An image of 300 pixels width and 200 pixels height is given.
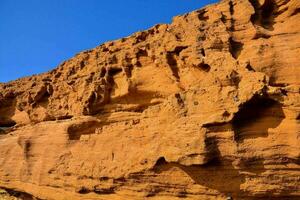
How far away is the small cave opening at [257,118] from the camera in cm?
885

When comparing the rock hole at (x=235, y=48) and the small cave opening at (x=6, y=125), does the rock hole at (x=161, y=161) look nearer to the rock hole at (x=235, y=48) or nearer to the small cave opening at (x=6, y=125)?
the rock hole at (x=235, y=48)

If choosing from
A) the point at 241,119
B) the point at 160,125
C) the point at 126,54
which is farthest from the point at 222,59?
the point at 126,54

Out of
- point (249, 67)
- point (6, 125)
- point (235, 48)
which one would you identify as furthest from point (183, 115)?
point (6, 125)

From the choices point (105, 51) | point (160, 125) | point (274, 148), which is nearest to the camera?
point (274, 148)

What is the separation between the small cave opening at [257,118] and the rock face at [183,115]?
0.03 meters

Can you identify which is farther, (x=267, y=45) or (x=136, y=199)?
(x=136, y=199)

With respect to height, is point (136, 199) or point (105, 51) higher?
point (105, 51)

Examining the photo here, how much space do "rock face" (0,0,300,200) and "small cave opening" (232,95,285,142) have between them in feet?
0.08

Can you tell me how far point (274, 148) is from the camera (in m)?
8.61

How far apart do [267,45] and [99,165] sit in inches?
257

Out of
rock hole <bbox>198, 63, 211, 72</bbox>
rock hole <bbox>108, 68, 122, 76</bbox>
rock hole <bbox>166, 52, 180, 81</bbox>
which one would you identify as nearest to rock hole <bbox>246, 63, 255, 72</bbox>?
rock hole <bbox>198, 63, 211, 72</bbox>

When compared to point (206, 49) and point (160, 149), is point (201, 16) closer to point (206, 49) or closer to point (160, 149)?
point (206, 49)

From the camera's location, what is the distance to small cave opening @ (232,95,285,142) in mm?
8852

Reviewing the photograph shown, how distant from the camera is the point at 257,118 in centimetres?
914
